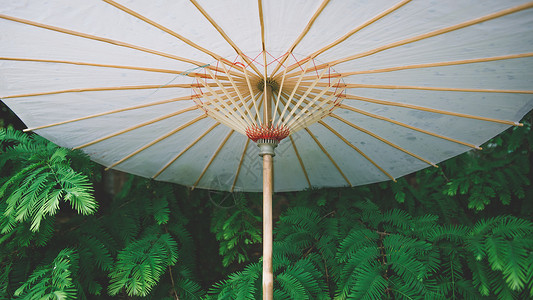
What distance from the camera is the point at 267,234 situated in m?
1.77

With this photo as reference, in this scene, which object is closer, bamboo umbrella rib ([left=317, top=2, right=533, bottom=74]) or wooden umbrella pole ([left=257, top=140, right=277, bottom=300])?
bamboo umbrella rib ([left=317, top=2, right=533, bottom=74])

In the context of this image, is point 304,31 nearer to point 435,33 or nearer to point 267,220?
point 435,33

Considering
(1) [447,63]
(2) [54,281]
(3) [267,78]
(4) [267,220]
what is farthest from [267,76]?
(2) [54,281]

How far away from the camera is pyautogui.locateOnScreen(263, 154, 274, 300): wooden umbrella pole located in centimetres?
171

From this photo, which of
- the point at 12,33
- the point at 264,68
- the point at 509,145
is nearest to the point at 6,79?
the point at 12,33

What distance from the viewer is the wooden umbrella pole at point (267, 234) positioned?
1715mm

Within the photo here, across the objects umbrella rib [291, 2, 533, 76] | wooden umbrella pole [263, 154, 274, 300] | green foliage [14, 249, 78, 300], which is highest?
umbrella rib [291, 2, 533, 76]

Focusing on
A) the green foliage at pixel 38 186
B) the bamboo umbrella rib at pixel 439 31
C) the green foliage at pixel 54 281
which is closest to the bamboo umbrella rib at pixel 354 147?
the bamboo umbrella rib at pixel 439 31

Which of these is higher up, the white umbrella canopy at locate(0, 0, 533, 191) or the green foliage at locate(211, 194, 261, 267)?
the white umbrella canopy at locate(0, 0, 533, 191)

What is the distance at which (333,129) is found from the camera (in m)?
2.23

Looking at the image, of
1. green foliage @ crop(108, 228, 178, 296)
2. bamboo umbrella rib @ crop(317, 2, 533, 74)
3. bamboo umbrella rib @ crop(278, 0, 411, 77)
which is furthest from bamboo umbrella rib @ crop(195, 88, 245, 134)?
green foliage @ crop(108, 228, 178, 296)

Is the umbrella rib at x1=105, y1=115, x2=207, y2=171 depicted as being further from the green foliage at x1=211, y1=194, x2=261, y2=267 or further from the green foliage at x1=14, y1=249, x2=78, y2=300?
the green foliage at x1=211, y1=194, x2=261, y2=267

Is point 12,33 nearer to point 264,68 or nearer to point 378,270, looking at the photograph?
point 264,68

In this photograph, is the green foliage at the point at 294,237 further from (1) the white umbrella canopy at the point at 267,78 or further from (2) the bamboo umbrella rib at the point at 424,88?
(2) the bamboo umbrella rib at the point at 424,88
